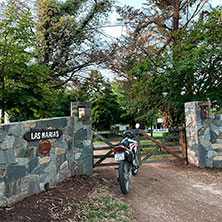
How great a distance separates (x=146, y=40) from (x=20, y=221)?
987cm

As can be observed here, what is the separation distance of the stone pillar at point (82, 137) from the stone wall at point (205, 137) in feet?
10.5

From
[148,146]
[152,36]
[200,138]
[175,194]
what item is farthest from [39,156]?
[152,36]

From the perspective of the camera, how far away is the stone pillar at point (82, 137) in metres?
4.85

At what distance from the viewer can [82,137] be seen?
493cm

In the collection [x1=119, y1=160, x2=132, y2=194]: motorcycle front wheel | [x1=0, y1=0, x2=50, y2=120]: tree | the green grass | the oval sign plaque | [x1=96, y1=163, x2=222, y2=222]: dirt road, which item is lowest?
[x1=96, y1=163, x2=222, y2=222]: dirt road

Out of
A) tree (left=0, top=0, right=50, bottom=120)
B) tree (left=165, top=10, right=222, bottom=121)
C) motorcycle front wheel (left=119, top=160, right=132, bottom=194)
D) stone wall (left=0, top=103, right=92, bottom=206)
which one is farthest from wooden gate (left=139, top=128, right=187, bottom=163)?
tree (left=0, top=0, right=50, bottom=120)

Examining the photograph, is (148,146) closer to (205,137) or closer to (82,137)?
(205,137)

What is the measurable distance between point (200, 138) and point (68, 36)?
24.0 feet

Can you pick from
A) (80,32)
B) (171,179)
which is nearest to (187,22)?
(80,32)

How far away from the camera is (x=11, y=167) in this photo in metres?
3.17

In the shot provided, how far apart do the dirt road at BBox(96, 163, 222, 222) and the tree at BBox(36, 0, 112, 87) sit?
5632mm

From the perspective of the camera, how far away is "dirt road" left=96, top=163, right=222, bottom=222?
3196 mm

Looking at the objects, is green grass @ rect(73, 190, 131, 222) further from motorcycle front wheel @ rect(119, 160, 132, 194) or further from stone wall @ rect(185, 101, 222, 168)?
stone wall @ rect(185, 101, 222, 168)

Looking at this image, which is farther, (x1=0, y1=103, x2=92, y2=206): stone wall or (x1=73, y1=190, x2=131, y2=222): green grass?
(x1=0, y1=103, x2=92, y2=206): stone wall
